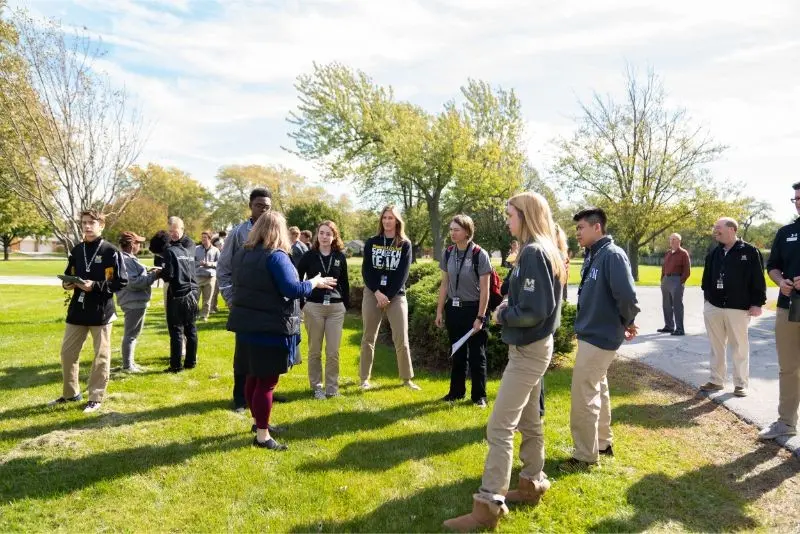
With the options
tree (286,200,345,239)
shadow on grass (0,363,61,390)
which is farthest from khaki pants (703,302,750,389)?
tree (286,200,345,239)

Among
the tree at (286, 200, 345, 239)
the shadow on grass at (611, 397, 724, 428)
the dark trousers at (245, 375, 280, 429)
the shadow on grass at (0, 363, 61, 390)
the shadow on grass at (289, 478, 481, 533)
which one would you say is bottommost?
the shadow on grass at (611, 397, 724, 428)

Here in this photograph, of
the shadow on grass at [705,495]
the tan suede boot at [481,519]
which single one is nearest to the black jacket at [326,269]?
the tan suede boot at [481,519]

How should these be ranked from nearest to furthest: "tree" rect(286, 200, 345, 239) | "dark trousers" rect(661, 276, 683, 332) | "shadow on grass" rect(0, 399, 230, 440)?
"shadow on grass" rect(0, 399, 230, 440) < "dark trousers" rect(661, 276, 683, 332) < "tree" rect(286, 200, 345, 239)

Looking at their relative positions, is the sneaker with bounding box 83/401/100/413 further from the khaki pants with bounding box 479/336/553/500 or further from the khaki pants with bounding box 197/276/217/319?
the khaki pants with bounding box 197/276/217/319

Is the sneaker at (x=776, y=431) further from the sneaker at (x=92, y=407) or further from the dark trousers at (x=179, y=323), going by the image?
the dark trousers at (x=179, y=323)

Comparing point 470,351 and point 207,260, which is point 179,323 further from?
point 207,260

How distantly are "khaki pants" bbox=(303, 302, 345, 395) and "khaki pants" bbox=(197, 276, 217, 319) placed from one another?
668 cm

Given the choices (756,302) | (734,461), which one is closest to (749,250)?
(756,302)

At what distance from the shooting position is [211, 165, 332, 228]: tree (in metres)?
59.7

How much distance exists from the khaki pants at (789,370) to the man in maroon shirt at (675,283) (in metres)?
6.00

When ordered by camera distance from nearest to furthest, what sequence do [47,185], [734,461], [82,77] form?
[734,461], [82,77], [47,185]

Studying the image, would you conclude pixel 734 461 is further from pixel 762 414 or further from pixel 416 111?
pixel 416 111

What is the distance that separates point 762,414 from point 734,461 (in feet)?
5.14

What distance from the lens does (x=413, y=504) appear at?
11.7 ft
